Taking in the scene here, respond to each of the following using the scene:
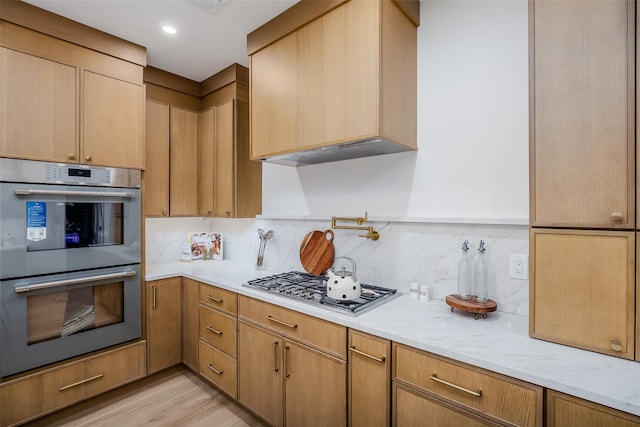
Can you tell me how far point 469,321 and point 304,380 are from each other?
899 millimetres

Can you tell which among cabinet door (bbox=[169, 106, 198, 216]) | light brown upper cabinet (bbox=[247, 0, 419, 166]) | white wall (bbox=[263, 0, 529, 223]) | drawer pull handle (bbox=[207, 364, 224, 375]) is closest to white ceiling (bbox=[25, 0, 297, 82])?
light brown upper cabinet (bbox=[247, 0, 419, 166])

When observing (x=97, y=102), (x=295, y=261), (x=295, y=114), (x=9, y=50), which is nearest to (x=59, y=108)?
(x=97, y=102)

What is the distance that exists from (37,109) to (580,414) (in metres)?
3.00

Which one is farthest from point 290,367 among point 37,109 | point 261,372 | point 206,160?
point 37,109

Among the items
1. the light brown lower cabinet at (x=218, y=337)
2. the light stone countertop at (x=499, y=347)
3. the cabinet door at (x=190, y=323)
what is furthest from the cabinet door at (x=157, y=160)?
the light stone countertop at (x=499, y=347)

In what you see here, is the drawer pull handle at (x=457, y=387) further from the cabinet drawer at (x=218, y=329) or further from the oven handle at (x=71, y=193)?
the oven handle at (x=71, y=193)

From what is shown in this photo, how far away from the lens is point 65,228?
203cm

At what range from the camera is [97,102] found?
2166 millimetres

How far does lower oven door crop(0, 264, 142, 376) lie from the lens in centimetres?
184

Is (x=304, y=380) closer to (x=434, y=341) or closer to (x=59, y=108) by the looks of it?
(x=434, y=341)

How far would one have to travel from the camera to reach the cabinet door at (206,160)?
291 cm

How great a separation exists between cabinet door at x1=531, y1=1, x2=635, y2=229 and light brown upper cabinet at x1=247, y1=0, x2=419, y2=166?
2.11 ft

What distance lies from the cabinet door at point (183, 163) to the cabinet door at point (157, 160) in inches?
1.9

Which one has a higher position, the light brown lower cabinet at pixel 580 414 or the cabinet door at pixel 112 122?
the cabinet door at pixel 112 122
